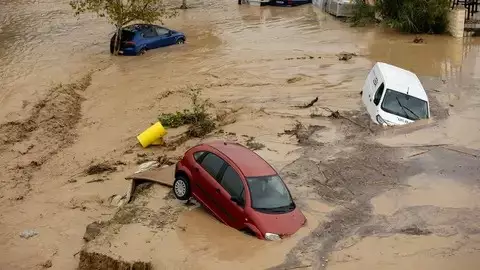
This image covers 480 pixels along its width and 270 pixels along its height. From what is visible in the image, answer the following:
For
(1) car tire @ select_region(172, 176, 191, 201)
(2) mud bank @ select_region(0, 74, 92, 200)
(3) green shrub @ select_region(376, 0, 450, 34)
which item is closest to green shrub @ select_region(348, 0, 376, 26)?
(3) green shrub @ select_region(376, 0, 450, 34)

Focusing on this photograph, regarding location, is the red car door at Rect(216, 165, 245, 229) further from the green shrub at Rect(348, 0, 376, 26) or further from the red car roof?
the green shrub at Rect(348, 0, 376, 26)

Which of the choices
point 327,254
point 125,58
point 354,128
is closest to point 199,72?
point 125,58

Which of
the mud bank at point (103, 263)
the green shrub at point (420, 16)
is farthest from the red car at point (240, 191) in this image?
the green shrub at point (420, 16)

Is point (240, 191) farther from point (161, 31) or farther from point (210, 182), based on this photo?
point (161, 31)

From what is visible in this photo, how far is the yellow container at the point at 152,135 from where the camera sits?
16.4 m

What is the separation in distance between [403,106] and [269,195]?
7.23 m

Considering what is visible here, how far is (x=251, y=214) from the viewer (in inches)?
431

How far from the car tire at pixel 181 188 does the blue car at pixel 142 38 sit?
1488 cm

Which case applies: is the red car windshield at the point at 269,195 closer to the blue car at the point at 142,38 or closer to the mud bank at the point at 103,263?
the mud bank at the point at 103,263

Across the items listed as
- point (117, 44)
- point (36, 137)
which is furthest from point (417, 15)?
point (36, 137)

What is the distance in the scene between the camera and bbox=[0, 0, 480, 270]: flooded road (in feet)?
36.0

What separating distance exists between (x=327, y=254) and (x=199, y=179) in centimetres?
270

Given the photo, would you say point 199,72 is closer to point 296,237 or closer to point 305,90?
point 305,90

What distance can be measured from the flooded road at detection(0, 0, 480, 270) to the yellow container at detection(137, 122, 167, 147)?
0.92 ft
